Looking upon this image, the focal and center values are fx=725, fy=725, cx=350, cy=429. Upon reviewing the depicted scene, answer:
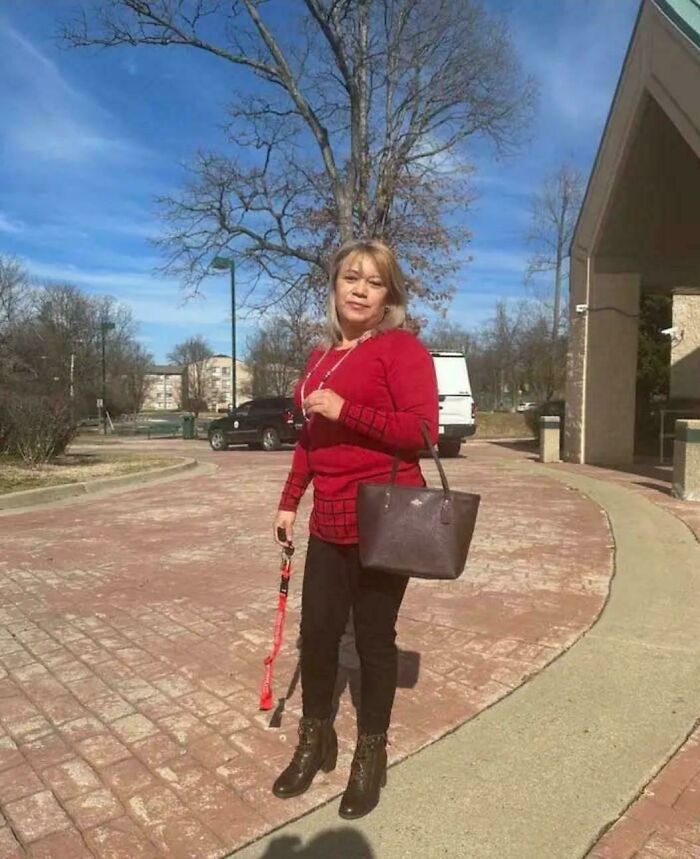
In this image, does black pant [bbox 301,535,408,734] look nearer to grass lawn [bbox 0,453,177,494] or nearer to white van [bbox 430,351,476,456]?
grass lawn [bbox 0,453,177,494]

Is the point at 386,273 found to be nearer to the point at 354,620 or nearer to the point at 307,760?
the point at 354,620

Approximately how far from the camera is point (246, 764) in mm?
2736

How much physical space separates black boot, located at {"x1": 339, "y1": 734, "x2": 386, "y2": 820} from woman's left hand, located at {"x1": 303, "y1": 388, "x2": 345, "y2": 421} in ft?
3.75

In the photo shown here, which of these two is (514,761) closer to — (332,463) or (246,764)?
(246,764)

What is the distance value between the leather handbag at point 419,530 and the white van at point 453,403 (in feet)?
45.2

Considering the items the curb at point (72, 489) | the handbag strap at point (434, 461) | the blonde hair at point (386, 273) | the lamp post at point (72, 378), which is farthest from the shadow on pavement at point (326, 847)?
the lamp post at point (72, 378)

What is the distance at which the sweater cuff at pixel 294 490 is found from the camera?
276 centimetres

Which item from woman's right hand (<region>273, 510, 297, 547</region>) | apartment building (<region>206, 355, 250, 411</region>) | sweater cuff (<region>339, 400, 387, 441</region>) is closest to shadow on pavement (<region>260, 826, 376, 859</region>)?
woman's right hand (<region>273, 510, 297, 547</region>)

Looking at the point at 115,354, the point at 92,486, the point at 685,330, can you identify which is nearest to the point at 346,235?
the point at 685,330

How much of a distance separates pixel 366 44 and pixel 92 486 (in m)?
14.5

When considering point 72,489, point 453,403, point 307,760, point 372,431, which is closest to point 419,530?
point 372,431

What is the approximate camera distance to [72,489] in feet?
33.4

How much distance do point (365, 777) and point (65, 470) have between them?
11243mm

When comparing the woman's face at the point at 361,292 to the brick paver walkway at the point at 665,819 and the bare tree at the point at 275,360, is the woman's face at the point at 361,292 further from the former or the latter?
the bare tree at the point at 275,360
